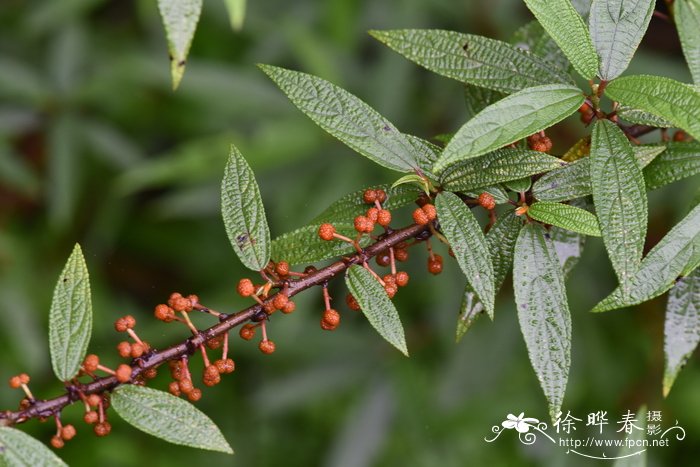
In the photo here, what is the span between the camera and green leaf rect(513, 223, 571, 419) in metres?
1.00

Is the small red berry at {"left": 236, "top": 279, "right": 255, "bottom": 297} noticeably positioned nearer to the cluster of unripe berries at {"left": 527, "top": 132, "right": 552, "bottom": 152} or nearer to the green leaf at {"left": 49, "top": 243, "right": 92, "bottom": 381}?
the green leaf at {"left": 49, "top": 243, "right": 92, "bottom": 381}

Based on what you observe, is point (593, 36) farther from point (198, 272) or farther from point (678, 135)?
point (198, 272)

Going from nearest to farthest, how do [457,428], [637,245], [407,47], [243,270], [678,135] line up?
1. [637,245]
2. [407,47]
3. [678,135]
4. [457,428]
5. [243,270]

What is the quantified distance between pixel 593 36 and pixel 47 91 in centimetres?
224

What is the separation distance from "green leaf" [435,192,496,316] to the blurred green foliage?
54.6 inches

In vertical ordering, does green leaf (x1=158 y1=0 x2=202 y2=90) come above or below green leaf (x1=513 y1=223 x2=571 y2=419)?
above

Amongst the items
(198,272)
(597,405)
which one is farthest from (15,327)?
(597,405)

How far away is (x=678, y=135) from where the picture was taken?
127cm

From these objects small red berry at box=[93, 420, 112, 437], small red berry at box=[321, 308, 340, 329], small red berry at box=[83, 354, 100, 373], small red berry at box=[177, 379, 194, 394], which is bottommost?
small red berry at box=[93, 420, 112, 437]

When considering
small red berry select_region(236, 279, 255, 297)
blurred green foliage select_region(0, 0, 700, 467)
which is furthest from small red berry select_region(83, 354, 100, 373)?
blurred green foliage select_region(0, 0, 700, 467)

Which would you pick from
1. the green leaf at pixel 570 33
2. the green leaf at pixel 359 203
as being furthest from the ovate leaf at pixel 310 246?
the green leaf at pixel 570 33

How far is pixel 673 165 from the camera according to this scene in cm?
112

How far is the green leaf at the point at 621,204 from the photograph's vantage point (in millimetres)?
957

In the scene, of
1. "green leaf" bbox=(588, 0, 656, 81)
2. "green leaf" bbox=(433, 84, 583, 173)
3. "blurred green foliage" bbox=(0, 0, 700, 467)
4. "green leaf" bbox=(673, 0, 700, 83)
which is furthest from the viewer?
"blurred green foliage" bbox=(0, 0, 700, 467)
